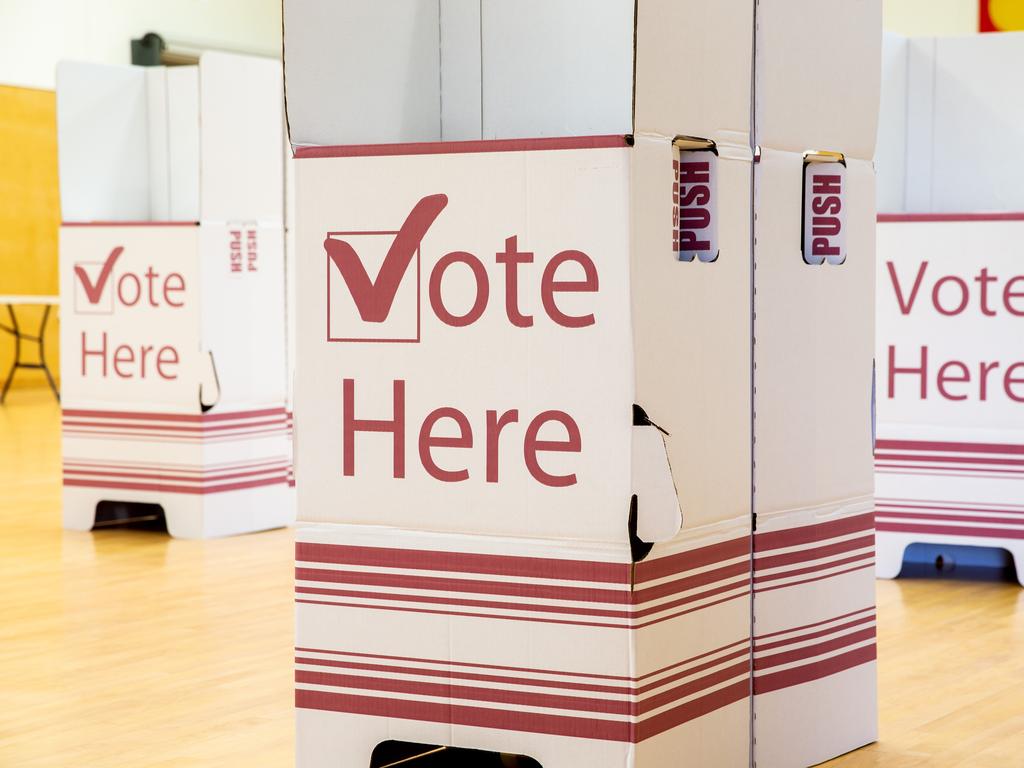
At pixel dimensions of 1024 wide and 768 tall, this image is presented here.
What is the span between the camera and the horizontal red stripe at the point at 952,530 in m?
4.29

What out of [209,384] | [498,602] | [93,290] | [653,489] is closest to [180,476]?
[209,384]

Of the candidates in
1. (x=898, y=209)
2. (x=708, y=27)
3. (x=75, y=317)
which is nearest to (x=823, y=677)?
(x=708, y=27)

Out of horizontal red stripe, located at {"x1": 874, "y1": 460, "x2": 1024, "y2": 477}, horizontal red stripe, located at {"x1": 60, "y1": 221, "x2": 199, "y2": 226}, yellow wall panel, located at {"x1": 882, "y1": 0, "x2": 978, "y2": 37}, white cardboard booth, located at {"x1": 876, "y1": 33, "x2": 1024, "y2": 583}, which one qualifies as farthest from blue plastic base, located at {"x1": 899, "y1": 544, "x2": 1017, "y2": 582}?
yellow wall panel, located at {"x1": 882, "y1": 0, "x2": 978, "y2": 37}

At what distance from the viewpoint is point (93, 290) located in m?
5.21

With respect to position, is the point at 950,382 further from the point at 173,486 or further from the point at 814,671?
the point at 173,486

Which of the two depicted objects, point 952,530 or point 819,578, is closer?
point 819,578

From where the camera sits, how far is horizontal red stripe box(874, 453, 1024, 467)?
4.27 meters

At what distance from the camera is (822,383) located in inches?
102

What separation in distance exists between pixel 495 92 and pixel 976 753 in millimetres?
1324

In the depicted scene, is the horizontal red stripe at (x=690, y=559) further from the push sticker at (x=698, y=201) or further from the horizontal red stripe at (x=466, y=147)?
the horizontal red stripe at (x=466, y=147)

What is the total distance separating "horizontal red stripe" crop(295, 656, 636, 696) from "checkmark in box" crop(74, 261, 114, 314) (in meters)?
3.17

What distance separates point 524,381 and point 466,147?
310 millimetres

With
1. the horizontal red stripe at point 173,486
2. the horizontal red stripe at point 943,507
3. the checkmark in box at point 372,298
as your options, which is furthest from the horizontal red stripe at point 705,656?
the horizontal red stripe at point 173,486

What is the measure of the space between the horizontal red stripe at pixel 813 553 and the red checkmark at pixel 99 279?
10.2 feet
